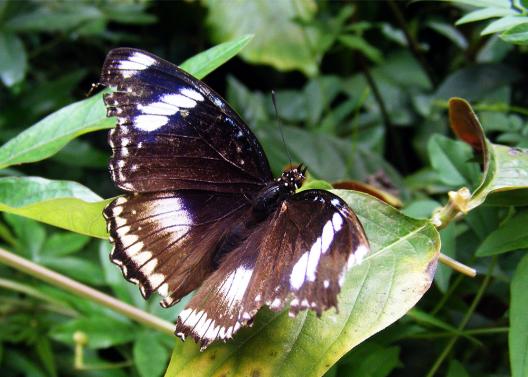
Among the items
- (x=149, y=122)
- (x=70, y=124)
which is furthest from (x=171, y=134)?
(x=70, y=124)

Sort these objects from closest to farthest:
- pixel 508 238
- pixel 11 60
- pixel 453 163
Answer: pixel 508 238 < pixel 453 163 < pixel 11 60

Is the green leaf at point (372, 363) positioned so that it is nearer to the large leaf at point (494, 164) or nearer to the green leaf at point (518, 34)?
the large leaf at point (494, 164)

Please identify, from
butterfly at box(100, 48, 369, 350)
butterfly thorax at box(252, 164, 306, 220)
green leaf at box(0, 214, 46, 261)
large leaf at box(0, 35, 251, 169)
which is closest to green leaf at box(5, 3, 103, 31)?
green leaf at box(0, 214, 46, 261)

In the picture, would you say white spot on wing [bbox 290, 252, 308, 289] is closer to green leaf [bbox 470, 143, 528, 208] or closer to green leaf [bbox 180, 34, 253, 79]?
green leaf [bbox 470, 143, 528, 208]

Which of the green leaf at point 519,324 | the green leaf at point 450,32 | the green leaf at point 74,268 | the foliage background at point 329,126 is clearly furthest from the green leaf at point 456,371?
the green leaf at point 450,32

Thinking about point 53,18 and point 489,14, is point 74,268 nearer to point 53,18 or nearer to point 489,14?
point 53,18

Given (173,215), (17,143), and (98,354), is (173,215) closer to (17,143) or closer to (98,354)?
(17,143)

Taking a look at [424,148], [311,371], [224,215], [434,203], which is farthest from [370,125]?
[311,371]
